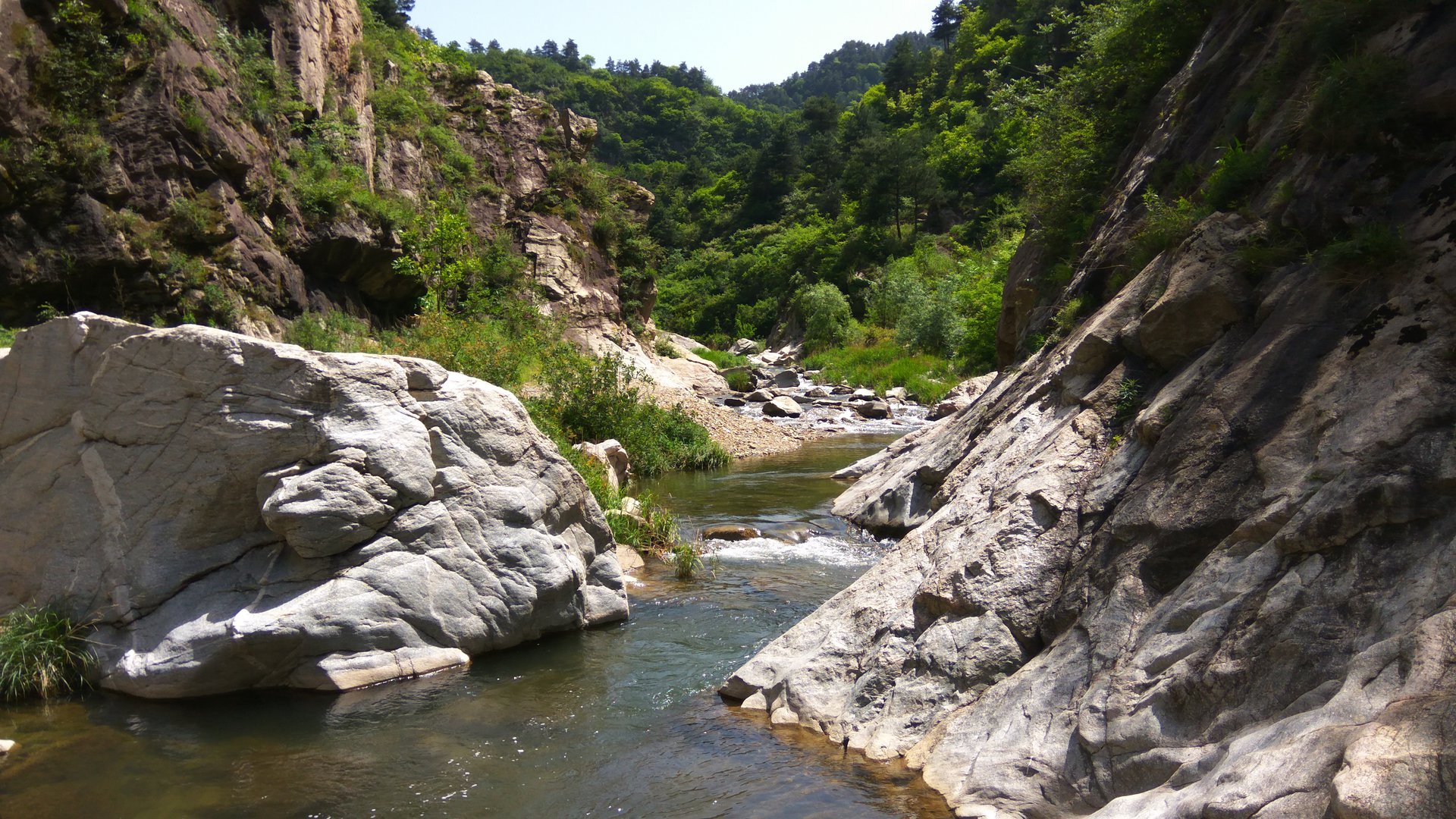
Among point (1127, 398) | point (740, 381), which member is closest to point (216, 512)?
point (1127, 398)

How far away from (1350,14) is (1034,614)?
525 cm

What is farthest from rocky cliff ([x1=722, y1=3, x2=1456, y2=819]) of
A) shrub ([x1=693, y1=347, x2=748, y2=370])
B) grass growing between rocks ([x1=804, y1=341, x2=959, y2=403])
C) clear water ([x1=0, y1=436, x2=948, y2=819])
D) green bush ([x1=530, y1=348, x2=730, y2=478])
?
shrub ([x1=693, y1=347, x2=748, y2=370])

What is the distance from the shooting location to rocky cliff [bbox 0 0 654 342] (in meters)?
14.5

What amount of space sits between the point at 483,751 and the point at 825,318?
4555 cm

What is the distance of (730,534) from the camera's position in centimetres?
1345

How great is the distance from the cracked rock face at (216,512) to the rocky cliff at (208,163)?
829cm

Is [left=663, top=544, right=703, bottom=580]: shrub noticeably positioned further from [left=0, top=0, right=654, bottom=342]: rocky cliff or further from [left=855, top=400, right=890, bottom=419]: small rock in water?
[left=855, top=400, right=890, bottom=419]: small rock in water

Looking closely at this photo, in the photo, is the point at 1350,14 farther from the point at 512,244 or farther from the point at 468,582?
the point at 512,244

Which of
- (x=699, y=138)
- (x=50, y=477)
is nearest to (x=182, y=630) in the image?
(x=50, y=477)

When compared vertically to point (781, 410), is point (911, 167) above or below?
above

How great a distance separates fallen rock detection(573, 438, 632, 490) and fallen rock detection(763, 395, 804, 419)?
13.9 meters

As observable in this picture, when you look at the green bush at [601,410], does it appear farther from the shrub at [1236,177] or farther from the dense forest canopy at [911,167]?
the shrub at [1236,177]

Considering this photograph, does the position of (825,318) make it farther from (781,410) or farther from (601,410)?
(601,410)

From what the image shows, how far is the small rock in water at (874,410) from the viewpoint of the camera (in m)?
29.2
